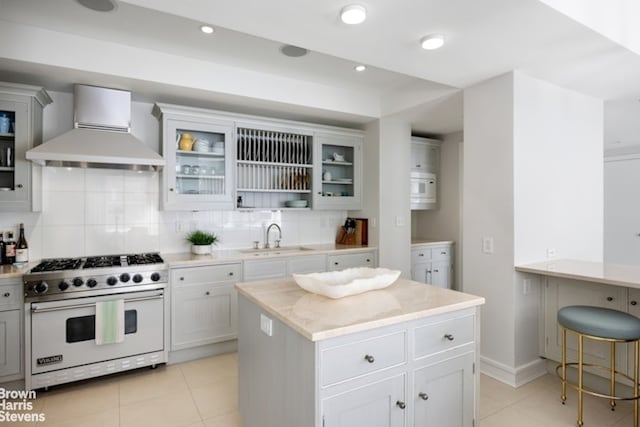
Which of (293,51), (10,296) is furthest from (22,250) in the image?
(293,51)

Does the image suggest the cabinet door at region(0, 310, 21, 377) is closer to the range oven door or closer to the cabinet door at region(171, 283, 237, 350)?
the range oven door

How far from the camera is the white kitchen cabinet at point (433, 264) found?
4652 millimetres

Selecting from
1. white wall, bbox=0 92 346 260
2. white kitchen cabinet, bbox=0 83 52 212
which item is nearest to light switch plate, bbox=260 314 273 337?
white wall, bbox=0 92 346 260

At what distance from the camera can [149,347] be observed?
3.01 meters

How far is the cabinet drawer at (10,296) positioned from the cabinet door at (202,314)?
3.57 feet

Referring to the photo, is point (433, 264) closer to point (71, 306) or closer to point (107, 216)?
point (107, 216)

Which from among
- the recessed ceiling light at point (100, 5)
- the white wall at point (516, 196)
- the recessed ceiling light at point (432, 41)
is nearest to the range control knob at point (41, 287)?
the recessed ceiling light at point (100, 5)

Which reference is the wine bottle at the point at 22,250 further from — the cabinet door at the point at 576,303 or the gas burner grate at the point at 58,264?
the cabinet door at the point at 576,303

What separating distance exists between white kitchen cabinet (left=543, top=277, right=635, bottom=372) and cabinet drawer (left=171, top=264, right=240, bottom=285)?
282 cm

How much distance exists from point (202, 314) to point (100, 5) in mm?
2568

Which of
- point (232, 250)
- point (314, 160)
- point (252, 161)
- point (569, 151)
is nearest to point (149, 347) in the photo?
point (232, 250)

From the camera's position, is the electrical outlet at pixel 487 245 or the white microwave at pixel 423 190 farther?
the white microwave at pixel 423 190

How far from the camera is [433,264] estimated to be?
4.82 meters

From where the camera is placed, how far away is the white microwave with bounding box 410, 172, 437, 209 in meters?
4.99
